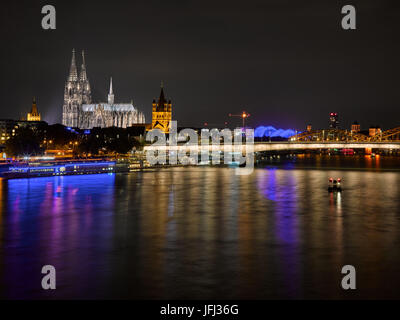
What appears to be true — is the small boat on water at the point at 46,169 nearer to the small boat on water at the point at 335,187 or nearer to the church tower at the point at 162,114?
the small boat on water at the point at 335,187

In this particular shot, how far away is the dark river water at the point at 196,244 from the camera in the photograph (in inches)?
640

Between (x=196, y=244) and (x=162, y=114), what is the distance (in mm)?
157007

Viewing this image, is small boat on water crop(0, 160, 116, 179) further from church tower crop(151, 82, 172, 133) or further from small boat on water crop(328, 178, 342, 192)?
church tower crop(151, 82, 172, 133)

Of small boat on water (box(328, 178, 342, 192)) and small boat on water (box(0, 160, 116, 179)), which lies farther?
small boat on water (box(0, 160, 116, 179))

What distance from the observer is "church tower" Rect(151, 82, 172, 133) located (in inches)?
6954

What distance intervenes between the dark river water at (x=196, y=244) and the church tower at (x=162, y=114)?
132 metres

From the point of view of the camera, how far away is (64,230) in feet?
88.0

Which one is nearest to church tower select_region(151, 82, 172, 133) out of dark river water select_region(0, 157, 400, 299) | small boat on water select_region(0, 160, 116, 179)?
small boat on water select_region(0, 160, 116, 179)

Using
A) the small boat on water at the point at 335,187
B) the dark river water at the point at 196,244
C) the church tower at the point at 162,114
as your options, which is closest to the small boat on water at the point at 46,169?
the dark river water at the point at 196,244

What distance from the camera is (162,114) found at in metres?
178

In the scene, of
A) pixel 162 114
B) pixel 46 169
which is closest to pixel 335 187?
pixel 46 169

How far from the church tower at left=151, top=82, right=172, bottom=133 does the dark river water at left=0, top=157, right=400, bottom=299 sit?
132 metres

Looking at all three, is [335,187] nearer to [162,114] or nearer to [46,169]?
[46,169]
